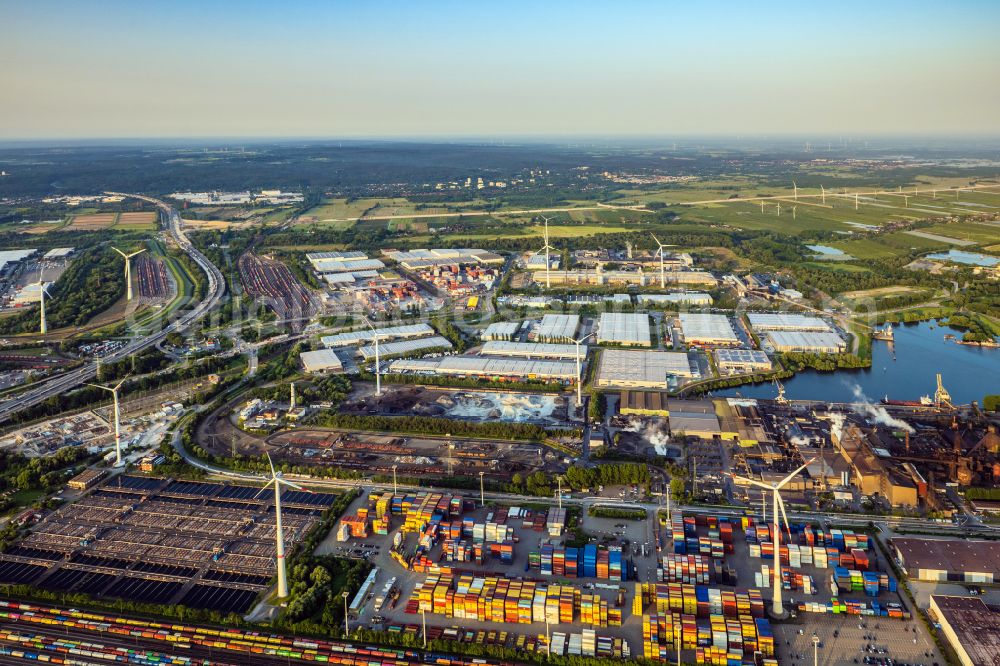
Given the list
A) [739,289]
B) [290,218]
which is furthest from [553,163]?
[739,289]

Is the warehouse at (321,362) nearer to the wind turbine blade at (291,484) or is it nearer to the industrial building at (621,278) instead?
the wind turbine blade at (291,484)

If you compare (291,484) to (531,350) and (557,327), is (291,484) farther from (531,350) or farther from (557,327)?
(557,327)

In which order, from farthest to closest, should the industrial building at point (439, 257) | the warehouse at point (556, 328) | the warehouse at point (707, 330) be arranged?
the industrial building at point (439, 257) < the warehouse at point (556, 328) < the warehouse at point (707, 330)

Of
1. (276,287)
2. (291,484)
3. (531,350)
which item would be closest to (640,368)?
(531,350)

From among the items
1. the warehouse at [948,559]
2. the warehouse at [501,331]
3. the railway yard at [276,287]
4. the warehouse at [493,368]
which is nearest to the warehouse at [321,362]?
the warehouse at [493,368]

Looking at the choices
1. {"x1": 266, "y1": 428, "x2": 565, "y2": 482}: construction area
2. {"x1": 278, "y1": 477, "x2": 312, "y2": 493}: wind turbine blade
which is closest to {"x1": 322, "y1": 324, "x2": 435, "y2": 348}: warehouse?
{"x1": 266, "y1": 428, "x2": 565, "y2": 482}: construction area

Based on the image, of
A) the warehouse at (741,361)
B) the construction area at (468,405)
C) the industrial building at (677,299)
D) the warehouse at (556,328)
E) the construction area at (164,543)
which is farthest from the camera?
the industrial building at (677,299)

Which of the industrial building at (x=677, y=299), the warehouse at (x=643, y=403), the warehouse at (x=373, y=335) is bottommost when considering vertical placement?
the warehouse at (x=643, y=403)

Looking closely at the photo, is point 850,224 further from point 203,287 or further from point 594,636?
point 594,636
